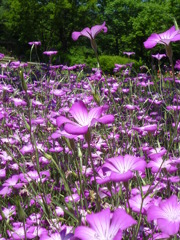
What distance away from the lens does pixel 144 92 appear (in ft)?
13.9

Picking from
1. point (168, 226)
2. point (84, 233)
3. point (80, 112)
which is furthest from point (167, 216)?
point (80, 112)

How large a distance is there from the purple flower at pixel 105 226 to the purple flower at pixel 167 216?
9 centimetres

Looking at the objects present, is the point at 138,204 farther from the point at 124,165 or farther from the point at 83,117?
the point at 83,117

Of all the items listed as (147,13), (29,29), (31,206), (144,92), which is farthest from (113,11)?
(31,206)

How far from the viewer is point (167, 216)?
952 millimetres

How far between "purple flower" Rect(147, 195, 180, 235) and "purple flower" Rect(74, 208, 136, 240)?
0.09 metres

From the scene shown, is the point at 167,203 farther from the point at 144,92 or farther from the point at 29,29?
the point at 29,29

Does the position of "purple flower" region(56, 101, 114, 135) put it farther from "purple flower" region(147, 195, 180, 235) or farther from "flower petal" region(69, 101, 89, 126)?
"purple flower" region(147, 195, 180, 235)

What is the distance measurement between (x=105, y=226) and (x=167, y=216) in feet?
0.66

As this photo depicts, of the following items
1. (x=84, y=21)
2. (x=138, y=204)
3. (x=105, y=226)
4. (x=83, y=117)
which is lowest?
(x=138, y=204)

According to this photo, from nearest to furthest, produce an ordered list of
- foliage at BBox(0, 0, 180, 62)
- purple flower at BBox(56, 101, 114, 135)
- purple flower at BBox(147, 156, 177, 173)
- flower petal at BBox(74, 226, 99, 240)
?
flower petal at BBox(74, 226, 99, 240)
purple flower at BBox(56, 101, 114, 135)
purple flower at BBox(147, 156, 177, 173)
foliage at BBox(0, 0, 180, 62)

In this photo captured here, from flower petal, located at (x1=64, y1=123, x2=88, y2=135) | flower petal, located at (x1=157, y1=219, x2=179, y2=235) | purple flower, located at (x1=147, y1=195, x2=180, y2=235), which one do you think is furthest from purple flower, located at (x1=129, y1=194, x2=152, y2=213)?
flower petal, located at (x1=64, y1=123, x2=88, y2=135)

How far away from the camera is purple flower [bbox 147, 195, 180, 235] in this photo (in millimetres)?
838

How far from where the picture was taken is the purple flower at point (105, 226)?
2.66ft
